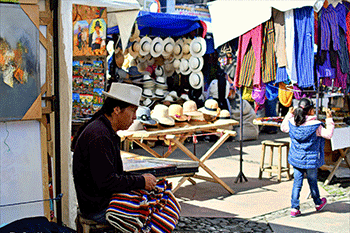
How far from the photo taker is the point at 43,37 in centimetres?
291

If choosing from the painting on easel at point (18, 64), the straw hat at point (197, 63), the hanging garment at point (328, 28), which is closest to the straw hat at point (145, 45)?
the straw hat at point (197, 63)

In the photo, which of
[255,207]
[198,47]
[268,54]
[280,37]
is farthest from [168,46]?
[255,207]

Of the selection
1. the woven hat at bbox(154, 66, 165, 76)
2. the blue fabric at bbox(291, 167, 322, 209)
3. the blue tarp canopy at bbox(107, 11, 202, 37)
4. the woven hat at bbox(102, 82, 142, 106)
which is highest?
the blue tarp canopy at bbox(107, 11, 202, 37)

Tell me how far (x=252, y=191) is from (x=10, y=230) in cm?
427

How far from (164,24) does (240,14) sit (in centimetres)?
352

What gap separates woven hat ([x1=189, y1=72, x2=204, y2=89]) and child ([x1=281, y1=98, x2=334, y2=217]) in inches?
184

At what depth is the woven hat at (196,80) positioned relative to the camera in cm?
959

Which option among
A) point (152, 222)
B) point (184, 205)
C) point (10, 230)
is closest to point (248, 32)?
point (184, 205)

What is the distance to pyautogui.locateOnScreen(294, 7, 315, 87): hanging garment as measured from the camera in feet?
18.1

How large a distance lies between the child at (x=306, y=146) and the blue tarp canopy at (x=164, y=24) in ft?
15.2

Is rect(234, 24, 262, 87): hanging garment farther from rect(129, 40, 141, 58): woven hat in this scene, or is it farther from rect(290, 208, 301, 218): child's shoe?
rect(129, 40, 141, 58): woven hat

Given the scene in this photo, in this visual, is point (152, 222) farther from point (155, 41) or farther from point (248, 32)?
point (155, 41)

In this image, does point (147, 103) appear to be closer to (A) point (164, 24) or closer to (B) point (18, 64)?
(A) point (164, 24)

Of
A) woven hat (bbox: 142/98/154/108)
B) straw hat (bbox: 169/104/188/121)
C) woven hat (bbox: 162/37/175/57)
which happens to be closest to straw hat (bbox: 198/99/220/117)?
straw hat (bbox: 169/104/188/121)
